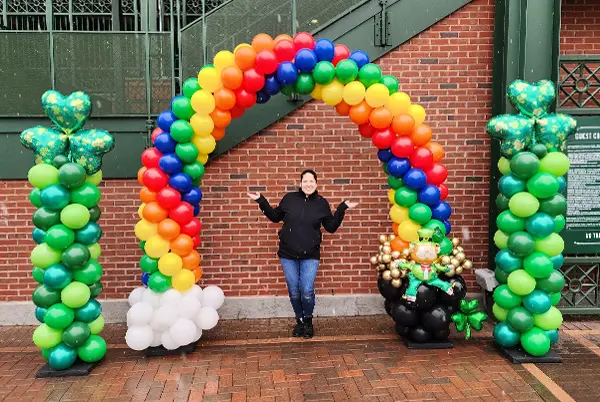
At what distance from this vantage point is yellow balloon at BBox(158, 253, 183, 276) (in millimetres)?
4945

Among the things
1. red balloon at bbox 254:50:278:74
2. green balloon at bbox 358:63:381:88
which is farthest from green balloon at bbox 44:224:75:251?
green balloon at bbox 358:63:381:88

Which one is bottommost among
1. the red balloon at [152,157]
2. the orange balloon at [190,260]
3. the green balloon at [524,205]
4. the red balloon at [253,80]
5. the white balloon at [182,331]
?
the white balloon at [182,331]

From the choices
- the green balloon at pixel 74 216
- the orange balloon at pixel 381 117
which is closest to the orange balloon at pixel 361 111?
the orange balloon at pixel 381 117

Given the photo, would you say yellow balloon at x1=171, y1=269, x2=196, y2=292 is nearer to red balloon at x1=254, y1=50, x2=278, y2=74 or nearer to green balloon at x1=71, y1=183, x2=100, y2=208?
green balloon at x1=71, y1=183, x2=100, y2=208

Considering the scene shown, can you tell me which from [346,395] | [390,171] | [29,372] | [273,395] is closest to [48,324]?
[29,372]

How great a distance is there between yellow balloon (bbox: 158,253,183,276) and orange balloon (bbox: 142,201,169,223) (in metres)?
0.37

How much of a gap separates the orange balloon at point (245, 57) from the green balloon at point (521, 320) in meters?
3.45

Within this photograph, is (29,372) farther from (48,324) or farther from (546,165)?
(546,165)

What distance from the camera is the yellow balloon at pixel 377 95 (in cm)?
485

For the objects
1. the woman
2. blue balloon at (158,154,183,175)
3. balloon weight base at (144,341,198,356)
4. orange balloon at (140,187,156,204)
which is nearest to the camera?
blue balloon at (158,154,183,175)

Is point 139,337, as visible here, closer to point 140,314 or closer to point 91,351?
point 140,314

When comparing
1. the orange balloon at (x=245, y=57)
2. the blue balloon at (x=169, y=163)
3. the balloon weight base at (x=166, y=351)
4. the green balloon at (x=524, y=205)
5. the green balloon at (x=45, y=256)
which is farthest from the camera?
the balloon weight base at (x=166, y=351)

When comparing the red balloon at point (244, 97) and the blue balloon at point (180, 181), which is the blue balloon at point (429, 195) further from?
the blue balloon at point (180, 181)

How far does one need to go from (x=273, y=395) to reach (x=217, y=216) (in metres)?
2.58
